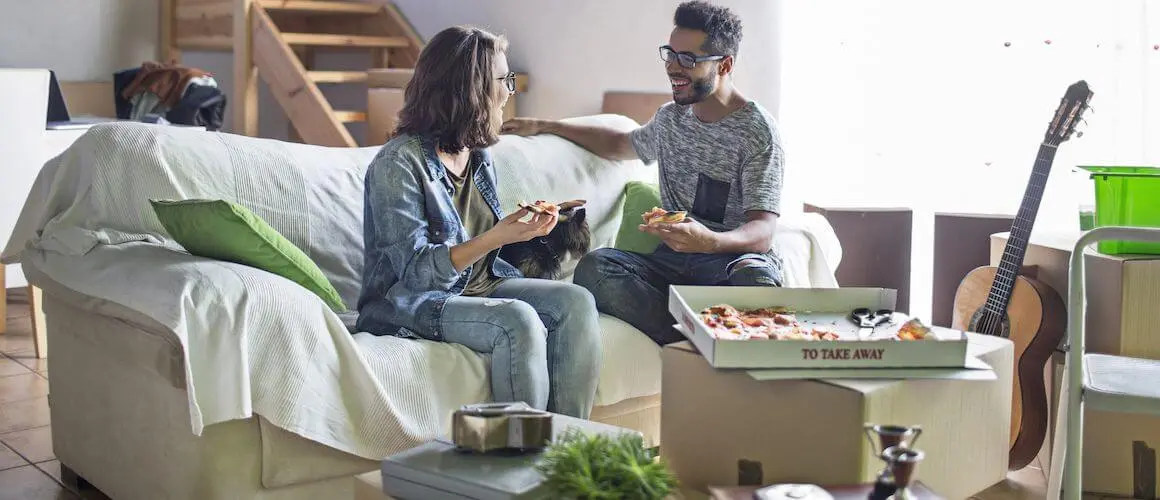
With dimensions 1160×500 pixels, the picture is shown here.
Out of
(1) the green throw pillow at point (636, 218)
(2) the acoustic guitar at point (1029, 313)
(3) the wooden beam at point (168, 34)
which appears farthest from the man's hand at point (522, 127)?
(3) the wooden beam at point (168, 34)

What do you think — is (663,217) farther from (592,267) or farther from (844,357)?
(844,357)

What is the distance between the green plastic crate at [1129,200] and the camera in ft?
7.97

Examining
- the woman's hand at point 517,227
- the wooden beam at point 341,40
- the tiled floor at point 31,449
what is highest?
the wooden beam at point 341,40

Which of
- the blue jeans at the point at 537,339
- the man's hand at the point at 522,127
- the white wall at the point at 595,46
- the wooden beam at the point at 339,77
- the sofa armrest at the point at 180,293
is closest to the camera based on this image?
the sofa armrest at the point at 180,293

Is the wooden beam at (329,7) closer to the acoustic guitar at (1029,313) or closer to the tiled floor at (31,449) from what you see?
the tiled floor at (31,449)

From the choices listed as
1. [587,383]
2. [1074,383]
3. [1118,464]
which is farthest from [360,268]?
[1118,464]

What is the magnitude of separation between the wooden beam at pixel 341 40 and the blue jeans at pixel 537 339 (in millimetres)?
3338

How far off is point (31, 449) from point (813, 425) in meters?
2.03

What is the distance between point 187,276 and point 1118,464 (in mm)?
1926

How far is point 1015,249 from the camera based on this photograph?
2.67 metres

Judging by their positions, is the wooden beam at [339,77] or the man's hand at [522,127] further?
the wooden beam at [339,77]

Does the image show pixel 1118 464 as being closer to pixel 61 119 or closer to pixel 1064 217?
pixel 1064 217

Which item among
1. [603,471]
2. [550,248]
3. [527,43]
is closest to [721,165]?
[550,248]

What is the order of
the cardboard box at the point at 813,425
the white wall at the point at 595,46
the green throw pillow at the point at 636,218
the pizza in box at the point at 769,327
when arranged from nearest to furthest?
the cardboard box at the point at 813,425, the pizza in box at the point at 769,327, the green throw pillow at the point at 636,218, the white wall at the point at 595,46
